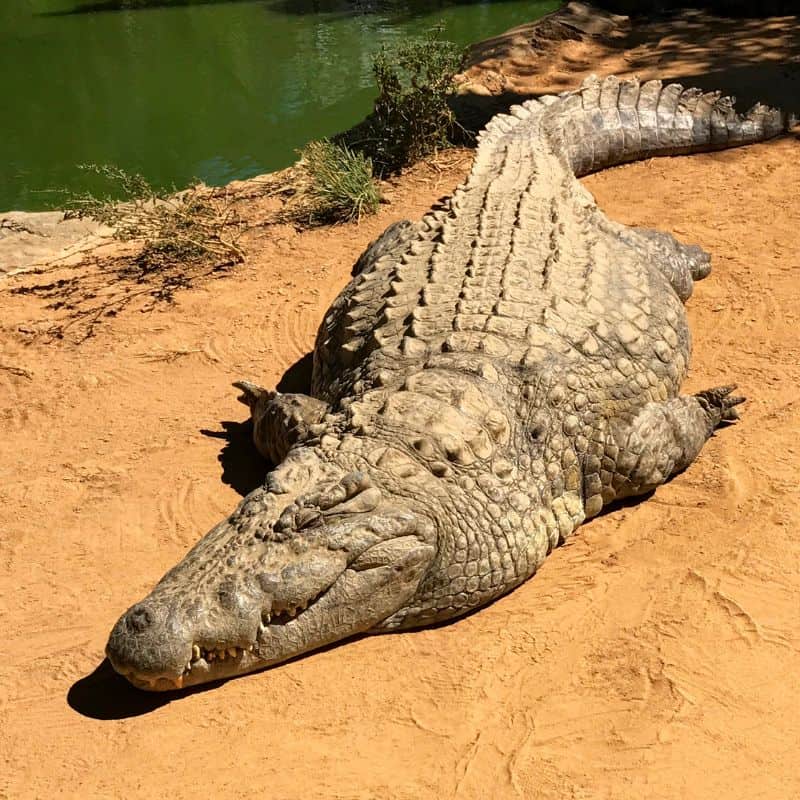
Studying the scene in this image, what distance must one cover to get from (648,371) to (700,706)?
6.33 ft

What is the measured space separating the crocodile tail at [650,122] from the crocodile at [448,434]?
73.6 inches

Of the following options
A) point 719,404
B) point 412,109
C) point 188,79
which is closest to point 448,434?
point 719,404

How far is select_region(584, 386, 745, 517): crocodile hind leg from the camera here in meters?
4.49

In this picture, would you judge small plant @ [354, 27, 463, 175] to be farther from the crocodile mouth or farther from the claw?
the crocodile mouth

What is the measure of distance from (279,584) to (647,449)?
203 cm

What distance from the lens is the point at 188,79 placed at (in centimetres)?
1459

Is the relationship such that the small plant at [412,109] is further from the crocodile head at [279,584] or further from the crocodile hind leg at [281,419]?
the crocodile head at [279,584]

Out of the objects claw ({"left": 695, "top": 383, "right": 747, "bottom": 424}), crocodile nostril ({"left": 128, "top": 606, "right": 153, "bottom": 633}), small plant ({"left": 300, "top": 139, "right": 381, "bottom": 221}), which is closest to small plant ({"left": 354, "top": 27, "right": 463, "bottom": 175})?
small plant ({"left": 300, "top": 139, "right": 381, "bottom": 221})

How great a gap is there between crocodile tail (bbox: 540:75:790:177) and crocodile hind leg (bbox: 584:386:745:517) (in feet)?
12.2

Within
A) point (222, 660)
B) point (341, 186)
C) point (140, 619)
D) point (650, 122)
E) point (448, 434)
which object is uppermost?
point (650, 122)

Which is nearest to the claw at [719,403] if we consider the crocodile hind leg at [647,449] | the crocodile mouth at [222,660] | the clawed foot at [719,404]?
the clawed foot at [719,404]

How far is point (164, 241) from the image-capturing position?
25.1 ft

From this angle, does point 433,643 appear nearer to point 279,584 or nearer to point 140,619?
point 279,584

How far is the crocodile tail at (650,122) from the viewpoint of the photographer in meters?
7.82
